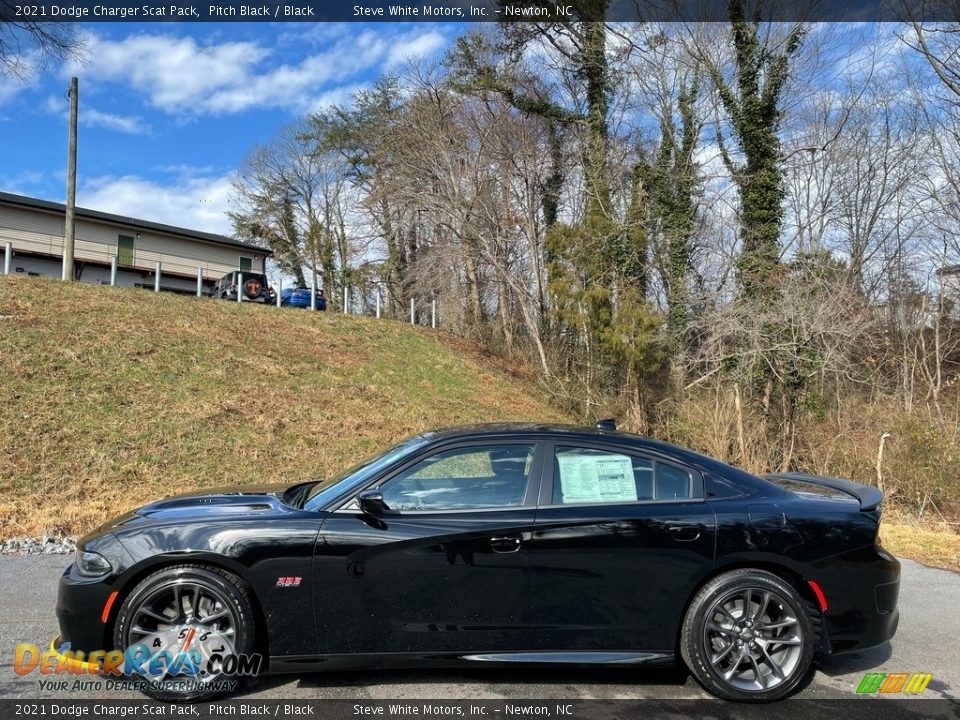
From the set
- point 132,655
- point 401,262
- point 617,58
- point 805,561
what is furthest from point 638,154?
point 132,655

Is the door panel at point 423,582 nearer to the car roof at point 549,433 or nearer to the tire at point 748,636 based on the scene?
the car roof at point 549,433

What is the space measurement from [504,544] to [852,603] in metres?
1.95

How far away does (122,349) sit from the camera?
13734mm

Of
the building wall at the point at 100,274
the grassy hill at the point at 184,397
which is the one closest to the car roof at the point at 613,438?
the grassy hill at the point at 184,397

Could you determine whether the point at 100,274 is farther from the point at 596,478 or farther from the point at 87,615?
the point at 596,478

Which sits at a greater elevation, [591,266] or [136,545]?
[591,266]

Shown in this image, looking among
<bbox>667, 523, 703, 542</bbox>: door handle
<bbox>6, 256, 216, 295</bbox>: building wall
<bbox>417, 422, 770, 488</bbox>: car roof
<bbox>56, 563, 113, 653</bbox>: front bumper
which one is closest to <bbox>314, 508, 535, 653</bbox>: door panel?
<bbox>417, 422, 770, 488</bbox>: car roof

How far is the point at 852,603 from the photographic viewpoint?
12.0 ft

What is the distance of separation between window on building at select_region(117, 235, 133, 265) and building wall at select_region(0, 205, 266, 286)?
16 centimetres

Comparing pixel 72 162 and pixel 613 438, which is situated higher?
pixel 72 162

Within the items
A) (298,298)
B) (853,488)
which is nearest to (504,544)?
(853,488)

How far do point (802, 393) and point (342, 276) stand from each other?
26970 mm

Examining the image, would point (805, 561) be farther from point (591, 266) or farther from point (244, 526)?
point (591, 266)

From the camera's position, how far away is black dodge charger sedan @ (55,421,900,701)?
136 inches
